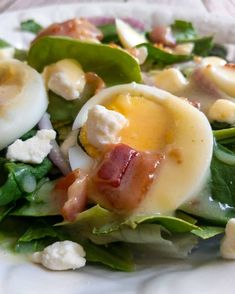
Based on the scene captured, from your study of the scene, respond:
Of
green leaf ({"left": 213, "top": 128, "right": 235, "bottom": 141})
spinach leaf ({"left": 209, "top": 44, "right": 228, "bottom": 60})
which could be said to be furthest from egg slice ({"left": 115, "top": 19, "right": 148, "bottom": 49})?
green leaf ({"left": 213, "top": 128, "right": 235, "bottom": 141})

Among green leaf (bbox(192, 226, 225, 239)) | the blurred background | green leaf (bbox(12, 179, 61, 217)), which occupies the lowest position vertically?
the blurred background

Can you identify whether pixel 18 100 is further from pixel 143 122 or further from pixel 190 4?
pixel 190 4

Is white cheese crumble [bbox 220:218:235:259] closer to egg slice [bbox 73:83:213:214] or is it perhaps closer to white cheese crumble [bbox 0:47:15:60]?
egg slice [bbox 73:83:213:214]

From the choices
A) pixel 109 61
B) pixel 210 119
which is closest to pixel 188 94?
pixel 210 119

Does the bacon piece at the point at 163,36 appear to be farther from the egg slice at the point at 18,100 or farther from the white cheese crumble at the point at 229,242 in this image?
the white cheese crumble at the point at 229,242

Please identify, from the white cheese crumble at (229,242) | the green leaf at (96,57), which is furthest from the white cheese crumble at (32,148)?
the white cheese crumble at (229,242)

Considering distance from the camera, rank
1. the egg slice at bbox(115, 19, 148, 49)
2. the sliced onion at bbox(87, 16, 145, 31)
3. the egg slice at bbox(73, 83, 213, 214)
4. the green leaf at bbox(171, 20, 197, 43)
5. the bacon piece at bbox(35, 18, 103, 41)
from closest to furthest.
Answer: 1. the egg slice at bbox(73, 83, 213, 214)
2. the bacon piece at bbox(35, 18, 103, 41)
3. the egg slice at bbox(115, 19, 148, 49)
4. the green leaf at bbox(171, 20, 197, 43)
5. the sliced onion at bbox(87, 16, 145, 31)

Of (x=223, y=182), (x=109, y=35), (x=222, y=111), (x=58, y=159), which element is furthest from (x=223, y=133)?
(x=109, y=35)

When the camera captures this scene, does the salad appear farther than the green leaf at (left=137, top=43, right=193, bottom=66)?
No
